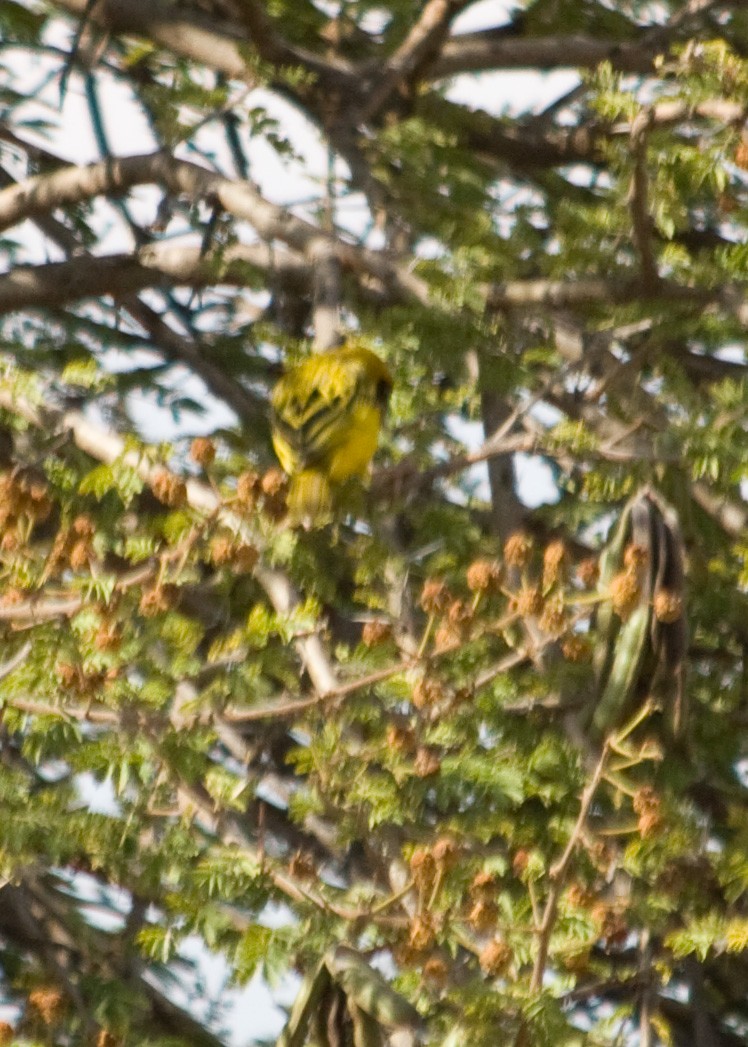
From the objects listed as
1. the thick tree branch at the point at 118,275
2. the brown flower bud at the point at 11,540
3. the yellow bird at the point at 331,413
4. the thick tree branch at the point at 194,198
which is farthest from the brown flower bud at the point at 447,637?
the thick tree branch at the point at 118,275

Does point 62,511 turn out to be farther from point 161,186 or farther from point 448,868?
point 448,868

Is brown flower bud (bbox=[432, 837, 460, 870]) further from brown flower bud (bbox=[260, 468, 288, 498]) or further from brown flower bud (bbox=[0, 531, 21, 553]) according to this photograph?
brown flower bud (bbox=[0, 531, 21, 553])

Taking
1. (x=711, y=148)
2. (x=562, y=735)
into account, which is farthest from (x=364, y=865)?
(x=711, y=148)

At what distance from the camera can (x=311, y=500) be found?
4117 millimetres

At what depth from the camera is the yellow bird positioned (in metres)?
4.54

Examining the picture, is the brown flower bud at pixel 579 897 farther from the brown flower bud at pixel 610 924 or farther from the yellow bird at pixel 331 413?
the yellow bird at pixel 331 413

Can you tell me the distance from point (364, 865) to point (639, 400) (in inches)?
50.0

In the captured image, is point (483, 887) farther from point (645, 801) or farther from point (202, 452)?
point (202, 452)

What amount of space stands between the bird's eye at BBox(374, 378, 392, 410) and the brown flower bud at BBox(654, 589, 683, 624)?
4.66 feet

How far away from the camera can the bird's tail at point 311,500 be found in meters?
4.06

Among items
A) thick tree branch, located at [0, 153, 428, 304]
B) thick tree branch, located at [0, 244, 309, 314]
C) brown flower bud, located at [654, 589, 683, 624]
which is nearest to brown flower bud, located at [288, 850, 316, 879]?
brown flower bud, located at [654, 589, 683, 624]

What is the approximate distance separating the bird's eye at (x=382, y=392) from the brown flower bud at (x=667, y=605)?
4.66 ft

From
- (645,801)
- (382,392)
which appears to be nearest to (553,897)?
(645,801)

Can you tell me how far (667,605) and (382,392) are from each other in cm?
162
